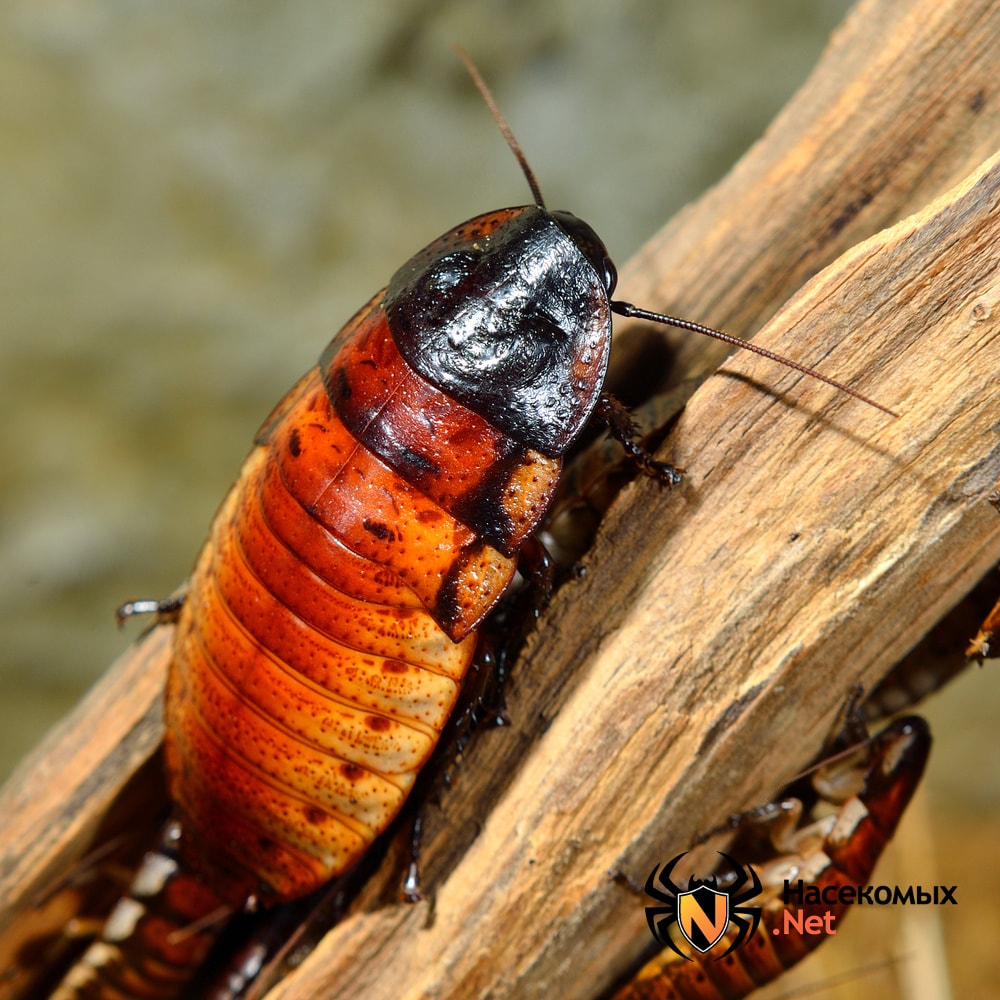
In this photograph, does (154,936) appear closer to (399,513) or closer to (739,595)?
(399,513)

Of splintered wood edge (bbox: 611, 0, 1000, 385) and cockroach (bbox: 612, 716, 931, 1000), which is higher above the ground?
splintered wood edge (bbox: 611, 0, 1000, 385)

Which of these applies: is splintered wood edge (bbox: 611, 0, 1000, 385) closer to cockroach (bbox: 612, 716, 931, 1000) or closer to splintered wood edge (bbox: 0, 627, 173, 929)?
cockroach (bbox: 612, 716, 931, 1000)

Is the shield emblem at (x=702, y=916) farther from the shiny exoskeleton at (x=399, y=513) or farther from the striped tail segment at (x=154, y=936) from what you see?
the striped tail segment at (x=154, y=936)

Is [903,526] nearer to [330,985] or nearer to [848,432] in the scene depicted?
[848,432]

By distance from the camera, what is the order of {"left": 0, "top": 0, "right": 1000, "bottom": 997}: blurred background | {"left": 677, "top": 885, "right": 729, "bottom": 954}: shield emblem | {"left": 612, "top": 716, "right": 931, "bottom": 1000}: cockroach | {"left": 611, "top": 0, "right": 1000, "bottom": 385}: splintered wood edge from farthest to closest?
{"left": 0, "top": 0, "right": 1000, "bottom": 997}: blurred background
{"left": 612, "top": 716, "right": 931, "bottom": 1000}: cockroach
{"left": 677, "top": 885, "right": 729, "bottom": 954}: shield emblem
{"left": 611, "top": 0, "right": 1000, "bottom": 385}: splintered wood edge

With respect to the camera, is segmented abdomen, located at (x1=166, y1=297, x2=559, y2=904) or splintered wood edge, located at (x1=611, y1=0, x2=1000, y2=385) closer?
segmented abdomen, located at (x1=166, y1=297, x2=559, y2=904)

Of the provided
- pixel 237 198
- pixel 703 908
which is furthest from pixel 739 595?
pixel 237 198

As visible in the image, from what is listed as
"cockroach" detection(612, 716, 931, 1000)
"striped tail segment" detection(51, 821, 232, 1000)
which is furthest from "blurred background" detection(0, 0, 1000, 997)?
"striped tail segment" detection(51, 821, 232, 1000)
